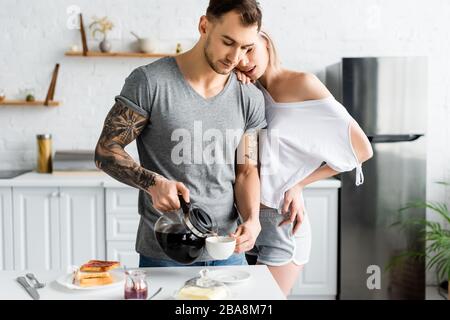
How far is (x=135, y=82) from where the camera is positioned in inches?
67.8

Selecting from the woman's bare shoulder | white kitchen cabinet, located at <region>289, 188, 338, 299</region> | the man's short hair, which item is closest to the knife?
the man's short hair

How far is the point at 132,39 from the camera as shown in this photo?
13.1 feet

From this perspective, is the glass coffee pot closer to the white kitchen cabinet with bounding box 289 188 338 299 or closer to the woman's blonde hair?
the woman's blonde hair

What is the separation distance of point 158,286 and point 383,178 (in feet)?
7.70

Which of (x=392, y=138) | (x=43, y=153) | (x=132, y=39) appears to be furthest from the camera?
(x=132, y=39)

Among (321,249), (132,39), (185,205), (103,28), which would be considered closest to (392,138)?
(321,249)

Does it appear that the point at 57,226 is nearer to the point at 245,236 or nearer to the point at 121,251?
the point at 121,251

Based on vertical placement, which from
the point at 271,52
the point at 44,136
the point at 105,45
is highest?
the point at 105,45

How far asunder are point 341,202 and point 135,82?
2102 millimetres

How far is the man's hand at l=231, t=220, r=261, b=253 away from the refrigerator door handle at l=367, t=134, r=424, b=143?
6.32ft

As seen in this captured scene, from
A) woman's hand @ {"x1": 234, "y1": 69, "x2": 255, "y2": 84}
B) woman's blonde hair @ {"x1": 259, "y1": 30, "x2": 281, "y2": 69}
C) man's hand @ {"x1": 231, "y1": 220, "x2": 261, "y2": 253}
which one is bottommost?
man's hand @ {"x1": 231, "y1": 220, "x2": 261, "y2": 253}

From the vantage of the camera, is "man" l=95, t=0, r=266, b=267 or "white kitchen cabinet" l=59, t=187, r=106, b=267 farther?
"white kitchen cabinet" l=59, t=187, r=106, b=267

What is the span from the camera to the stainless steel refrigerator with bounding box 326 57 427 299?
347 centimetres

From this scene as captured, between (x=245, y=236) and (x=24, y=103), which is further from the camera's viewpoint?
(x=24, y=103)
